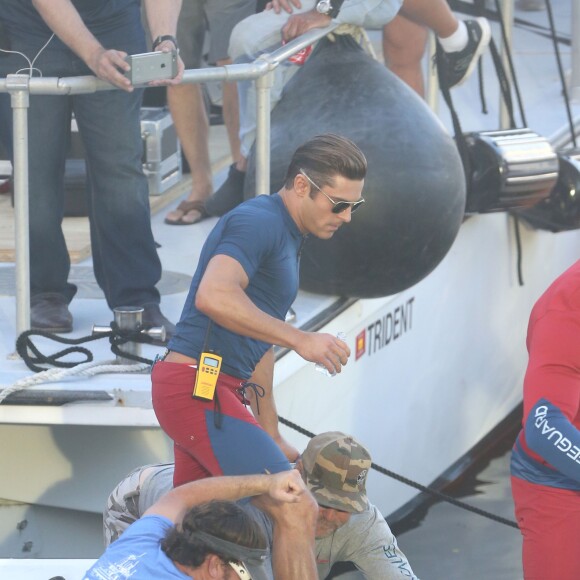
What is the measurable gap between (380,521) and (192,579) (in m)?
0.90

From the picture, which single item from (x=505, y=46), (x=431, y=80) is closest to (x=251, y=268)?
(x=431, y=80)

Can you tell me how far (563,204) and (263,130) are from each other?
9.28 ft

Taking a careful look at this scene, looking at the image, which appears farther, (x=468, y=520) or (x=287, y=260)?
(x=468, y=520)

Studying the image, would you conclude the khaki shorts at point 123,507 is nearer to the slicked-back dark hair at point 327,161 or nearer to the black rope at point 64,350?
the black rope at point 64,350

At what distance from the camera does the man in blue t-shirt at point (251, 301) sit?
335 cm

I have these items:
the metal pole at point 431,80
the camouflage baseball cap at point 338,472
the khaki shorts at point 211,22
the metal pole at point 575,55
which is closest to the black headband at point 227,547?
the camouflage baseball cap at point 338,472

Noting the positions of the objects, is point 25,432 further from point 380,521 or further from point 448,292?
point 448,292

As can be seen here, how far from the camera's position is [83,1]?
447 centimetres

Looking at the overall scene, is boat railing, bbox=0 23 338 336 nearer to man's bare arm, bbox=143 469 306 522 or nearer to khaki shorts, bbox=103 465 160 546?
khaki shorts, bbox=103 465 160 546

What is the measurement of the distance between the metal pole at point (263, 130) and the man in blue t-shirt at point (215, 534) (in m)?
1.39

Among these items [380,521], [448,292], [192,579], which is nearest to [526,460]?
[380,521]

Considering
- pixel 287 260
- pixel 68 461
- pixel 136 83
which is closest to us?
pixel 287 260

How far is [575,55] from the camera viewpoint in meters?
7.82

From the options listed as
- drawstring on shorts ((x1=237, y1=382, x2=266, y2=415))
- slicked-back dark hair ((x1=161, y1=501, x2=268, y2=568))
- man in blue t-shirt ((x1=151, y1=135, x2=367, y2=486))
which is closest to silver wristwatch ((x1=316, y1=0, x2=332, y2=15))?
man in blue t-shirt ((x1=151, y1=135, x2=367, y2=486))
